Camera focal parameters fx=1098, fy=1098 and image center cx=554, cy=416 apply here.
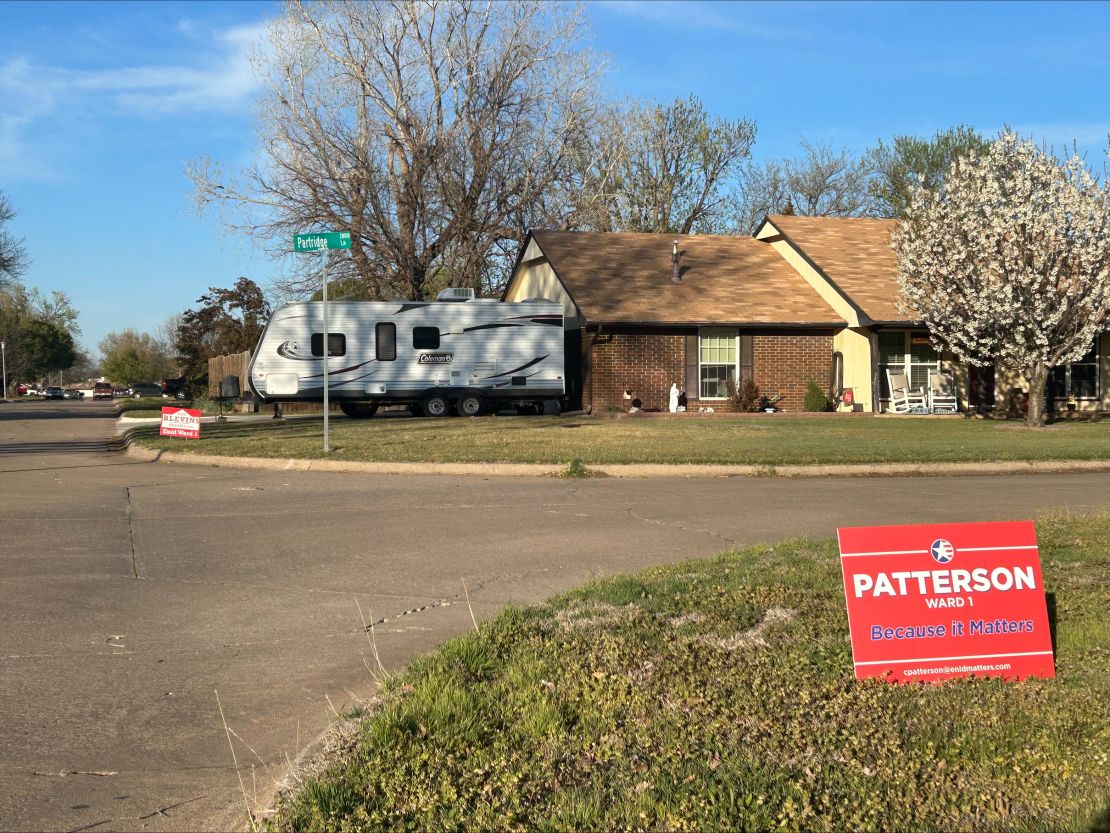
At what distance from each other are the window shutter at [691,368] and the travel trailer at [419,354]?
356cm

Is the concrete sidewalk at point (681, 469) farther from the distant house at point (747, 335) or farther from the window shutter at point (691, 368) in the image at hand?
the window shutter at point (691, 368)

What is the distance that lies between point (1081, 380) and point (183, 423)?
2483cm

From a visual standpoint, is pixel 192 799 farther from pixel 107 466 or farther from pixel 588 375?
pixel 588 375

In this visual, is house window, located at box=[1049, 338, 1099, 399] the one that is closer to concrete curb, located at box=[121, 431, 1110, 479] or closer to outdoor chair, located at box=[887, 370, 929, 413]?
outdoor chair, located at box=[887, 370, 929, 413]

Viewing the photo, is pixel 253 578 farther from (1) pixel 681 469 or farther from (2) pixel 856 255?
(2) pixel 856 255

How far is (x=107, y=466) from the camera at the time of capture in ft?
57.6

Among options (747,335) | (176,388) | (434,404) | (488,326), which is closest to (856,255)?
(747,335)

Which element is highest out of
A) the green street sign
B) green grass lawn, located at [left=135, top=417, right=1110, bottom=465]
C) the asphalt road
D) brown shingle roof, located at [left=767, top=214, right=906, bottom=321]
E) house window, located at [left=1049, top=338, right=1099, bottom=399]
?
brown shingle roof, located at [left=767, top=214, right=906, bottom=321]

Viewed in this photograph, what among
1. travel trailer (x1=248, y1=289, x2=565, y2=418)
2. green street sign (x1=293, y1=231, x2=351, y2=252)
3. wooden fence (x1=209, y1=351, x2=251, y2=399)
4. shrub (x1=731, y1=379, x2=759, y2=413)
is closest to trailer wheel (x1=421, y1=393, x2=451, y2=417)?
travel trailer (x1=248, y1=289, x2=565, y2=418)

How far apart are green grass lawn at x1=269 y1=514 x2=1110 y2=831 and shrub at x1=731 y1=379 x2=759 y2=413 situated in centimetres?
2327

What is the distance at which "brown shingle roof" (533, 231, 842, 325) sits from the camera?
29.8 meters

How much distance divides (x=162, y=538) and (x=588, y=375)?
775 inches

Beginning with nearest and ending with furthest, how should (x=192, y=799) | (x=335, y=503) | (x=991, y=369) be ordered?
(x=192, y=799) < (x=335, y=503) < (x=991, y=369)

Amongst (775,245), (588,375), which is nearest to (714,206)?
(775,245)
